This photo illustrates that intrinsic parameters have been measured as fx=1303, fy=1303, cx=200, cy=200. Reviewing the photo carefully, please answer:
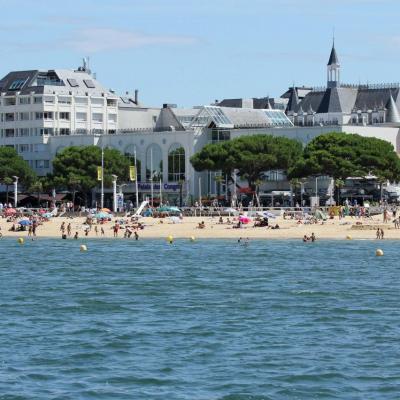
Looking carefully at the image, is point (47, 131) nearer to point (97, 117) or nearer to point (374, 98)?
point (97, 117)

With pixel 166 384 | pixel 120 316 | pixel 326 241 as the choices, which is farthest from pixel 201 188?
pixel 166 384

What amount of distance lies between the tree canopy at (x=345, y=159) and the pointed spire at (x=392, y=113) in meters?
35.0

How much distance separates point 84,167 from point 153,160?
11203mm

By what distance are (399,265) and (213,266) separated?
1210 centimetres

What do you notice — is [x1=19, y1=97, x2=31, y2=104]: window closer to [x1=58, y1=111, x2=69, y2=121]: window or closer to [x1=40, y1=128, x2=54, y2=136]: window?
[x1=40, y1=128, x2=54, y2=136]: window

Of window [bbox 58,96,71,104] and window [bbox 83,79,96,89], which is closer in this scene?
window [bbox 58,96,71,104]

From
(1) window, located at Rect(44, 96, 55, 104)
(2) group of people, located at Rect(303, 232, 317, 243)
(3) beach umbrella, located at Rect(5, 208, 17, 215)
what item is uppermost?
(1) window, located at Rect(44, 96, 55, 104)

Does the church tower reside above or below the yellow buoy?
above

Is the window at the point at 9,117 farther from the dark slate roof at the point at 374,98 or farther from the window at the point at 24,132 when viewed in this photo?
the dark slate roof at the point at 374,98

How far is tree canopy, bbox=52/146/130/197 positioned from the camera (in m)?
159

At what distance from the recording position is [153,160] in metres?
168

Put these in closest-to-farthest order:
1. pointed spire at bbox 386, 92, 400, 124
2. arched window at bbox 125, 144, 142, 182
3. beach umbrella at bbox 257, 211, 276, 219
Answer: beach umbrella at bbox 257, 211, 276, 219 → arched window at bbox 125, 144, 142, 182 → pointed spire at bbox 386, 92, 400, 124

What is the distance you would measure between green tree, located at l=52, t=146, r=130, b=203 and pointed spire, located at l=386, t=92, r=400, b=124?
136ft

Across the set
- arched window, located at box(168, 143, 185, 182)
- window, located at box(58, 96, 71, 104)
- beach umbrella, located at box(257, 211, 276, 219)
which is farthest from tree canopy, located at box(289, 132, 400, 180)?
window, located at box(58, 96, 71, 104)
